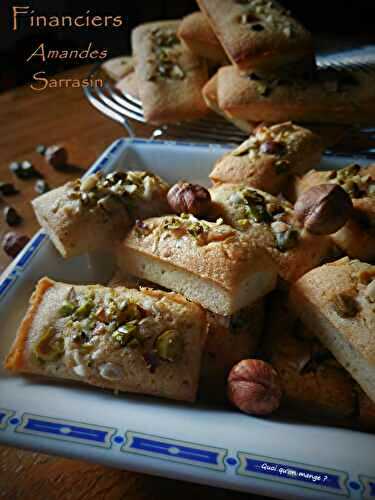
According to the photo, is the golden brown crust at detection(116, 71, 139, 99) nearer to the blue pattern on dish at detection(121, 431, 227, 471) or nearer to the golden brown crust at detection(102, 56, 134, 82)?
the golden brown crust at detection(102, 56, 134, 82)

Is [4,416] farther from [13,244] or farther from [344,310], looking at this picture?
[13,244]

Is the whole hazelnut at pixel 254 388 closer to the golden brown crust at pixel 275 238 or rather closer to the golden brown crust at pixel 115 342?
the golden brown crust at pixel 115 342

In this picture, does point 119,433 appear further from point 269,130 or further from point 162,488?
point 269,130

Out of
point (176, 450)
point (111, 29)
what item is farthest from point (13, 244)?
point (111, 29)

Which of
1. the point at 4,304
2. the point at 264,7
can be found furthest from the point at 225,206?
the point at 264,7

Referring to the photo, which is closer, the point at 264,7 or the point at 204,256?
the point at 204,256
